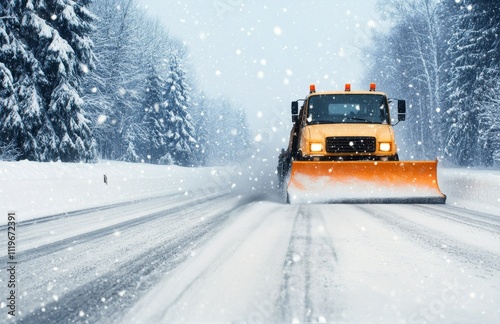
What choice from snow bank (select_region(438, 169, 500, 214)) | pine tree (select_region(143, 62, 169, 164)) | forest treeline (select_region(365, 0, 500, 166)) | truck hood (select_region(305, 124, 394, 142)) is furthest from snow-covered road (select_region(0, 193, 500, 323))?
pine tree (select_region(143, 62, 169, 164))

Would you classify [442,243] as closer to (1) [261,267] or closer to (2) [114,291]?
(1) [261,267]

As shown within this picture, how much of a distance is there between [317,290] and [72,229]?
4432 mm

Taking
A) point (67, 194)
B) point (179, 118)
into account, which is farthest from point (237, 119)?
point (67, 194)

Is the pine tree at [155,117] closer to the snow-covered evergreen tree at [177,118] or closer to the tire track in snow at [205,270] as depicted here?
the snow-covered evergreen tree at [177,118]

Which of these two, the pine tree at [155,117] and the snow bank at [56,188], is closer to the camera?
the snow bank at [56,188]

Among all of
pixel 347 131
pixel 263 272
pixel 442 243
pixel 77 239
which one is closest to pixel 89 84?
pixel 347 131

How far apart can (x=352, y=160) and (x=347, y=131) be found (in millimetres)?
641

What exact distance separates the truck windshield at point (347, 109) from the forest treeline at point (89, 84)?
13306 mm

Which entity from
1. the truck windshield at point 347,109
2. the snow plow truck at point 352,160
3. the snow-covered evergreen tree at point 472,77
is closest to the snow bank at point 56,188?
the snow plow truck at point 352,160

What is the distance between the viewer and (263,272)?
361cm

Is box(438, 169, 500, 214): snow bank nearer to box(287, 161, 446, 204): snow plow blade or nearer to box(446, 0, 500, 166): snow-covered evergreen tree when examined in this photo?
box(287, 161, 446, 204): snow plow blade

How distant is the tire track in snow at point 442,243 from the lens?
160 inches

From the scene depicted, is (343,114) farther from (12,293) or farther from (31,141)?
(31,141)

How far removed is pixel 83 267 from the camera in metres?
3.95
